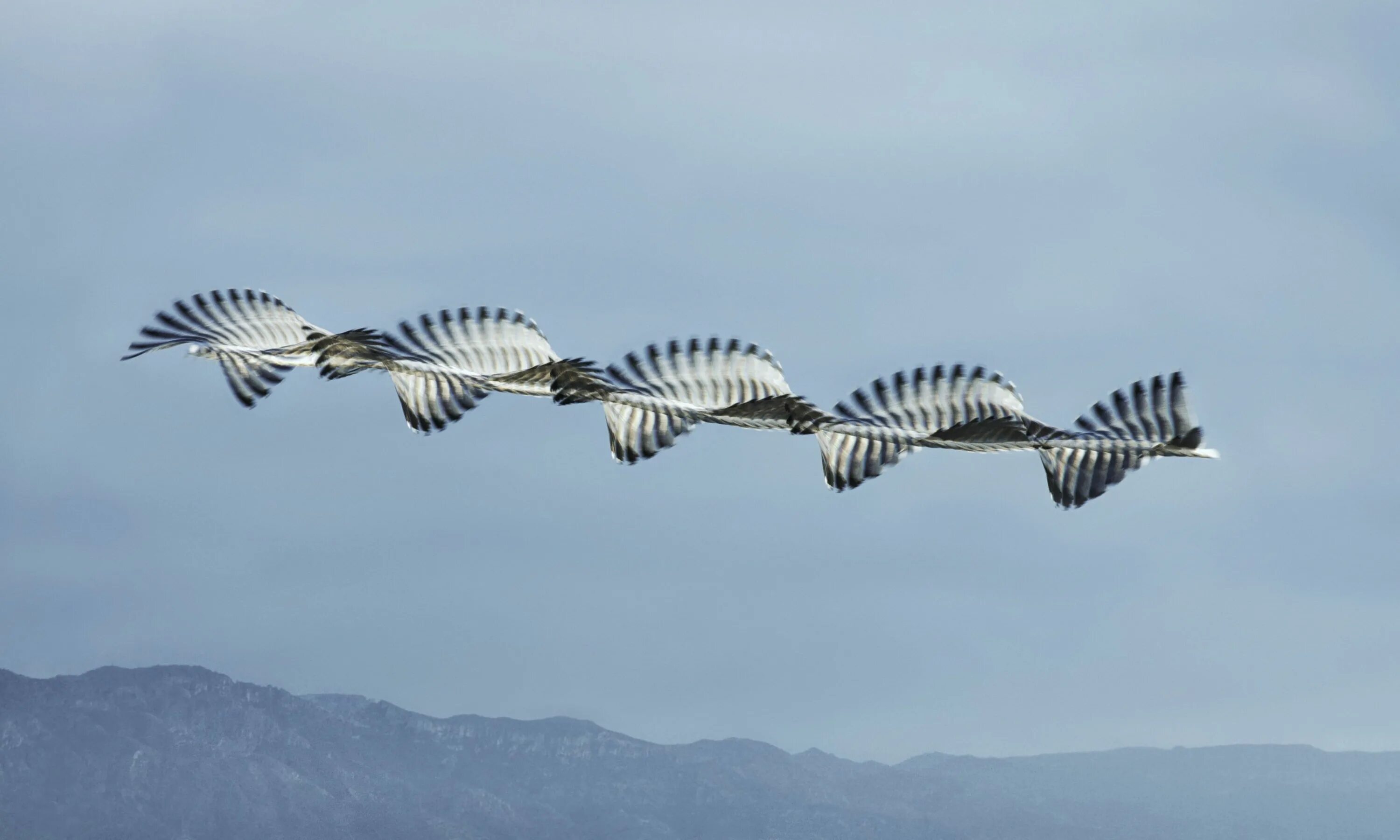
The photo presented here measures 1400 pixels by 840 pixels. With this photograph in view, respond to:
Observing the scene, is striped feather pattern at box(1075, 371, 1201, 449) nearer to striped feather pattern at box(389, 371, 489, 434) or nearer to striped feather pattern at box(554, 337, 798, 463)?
striped feather pattern at box(554, 337, 798, 463)

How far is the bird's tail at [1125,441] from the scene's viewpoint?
67.3 ft

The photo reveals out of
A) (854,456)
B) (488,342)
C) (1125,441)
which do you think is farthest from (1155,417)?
(488,342)

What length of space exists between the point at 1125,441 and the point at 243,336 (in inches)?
514

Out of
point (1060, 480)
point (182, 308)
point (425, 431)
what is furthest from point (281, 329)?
point (1060, 480)

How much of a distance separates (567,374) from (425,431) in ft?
10.1

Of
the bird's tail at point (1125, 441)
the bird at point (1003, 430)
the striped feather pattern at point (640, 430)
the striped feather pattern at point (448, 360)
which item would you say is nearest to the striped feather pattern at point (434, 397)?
the striped feather pattern at point (448, 360)

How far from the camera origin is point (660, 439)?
21.5 m

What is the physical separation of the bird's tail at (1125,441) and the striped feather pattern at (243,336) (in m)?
10.8

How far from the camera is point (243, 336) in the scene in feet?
80.5

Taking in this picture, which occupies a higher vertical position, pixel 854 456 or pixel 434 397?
pixel 434 397

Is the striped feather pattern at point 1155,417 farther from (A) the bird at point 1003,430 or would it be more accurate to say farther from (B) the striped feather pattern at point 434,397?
(B) the striped feather pattern at point 434,397

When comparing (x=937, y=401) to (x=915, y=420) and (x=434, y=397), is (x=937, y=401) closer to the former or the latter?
(x=915, y=420)

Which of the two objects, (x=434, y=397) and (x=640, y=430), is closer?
(x=640, y=430)

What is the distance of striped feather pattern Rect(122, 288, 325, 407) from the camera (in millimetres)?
24016
